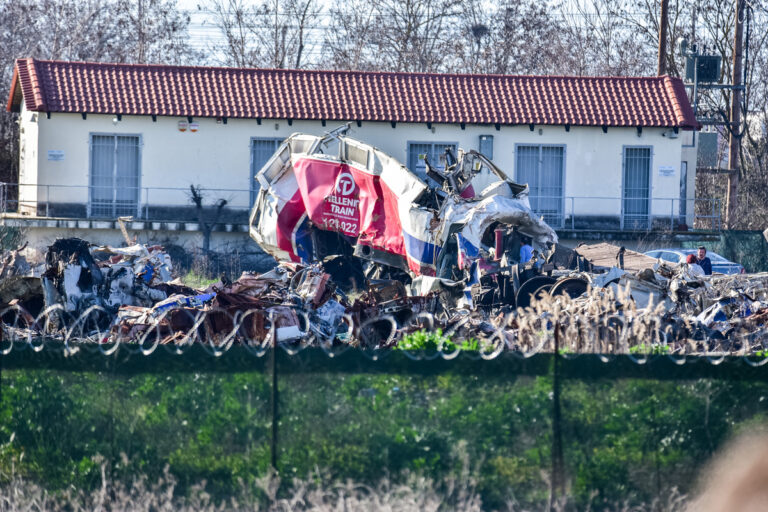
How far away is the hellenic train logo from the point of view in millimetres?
20609

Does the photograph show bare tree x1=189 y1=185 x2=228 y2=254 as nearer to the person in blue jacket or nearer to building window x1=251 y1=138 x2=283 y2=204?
building window x1=251 y1=138 x2=283 y2=204

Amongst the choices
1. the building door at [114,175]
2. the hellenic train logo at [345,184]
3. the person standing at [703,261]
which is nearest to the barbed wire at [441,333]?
the hellenic train logo at [345,184]

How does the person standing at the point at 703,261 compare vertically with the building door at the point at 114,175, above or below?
below

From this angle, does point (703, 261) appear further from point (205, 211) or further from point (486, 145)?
point (205, 211)

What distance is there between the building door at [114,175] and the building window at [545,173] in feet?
33.3

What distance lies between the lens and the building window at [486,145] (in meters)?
29.5

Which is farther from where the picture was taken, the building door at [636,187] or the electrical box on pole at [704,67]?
the electrical box on pole at [704,67]

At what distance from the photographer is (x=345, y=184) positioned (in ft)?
67.9

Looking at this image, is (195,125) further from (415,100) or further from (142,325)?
(142,325)

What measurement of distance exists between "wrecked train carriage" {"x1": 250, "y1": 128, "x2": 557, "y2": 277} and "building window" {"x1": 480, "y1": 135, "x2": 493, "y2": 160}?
780 centimetres

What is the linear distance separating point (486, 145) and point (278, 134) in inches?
217

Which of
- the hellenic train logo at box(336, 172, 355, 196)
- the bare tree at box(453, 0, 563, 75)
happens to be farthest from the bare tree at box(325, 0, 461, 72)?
the hellenic train logo at box(336, 172, 355, 196)

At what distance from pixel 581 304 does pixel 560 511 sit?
645 cm

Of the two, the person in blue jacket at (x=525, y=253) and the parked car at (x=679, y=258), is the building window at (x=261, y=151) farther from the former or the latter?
the person in blue jacket at (x=525, y=253)
